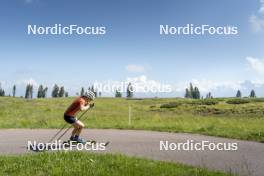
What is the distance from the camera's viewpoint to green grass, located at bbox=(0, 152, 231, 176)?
907cm

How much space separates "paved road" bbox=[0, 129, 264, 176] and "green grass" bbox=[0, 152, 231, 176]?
1.23m

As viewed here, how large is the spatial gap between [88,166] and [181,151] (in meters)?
4.48

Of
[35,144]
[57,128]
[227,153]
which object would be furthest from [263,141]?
[57,128]

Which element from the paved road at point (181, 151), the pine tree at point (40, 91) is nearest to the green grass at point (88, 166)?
the paved road at point (181, 151)

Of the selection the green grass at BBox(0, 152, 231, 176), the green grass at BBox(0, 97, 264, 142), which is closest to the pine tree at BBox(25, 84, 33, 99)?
the green grass at BBox(0, 97, 264, 142)

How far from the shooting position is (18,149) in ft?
42.7

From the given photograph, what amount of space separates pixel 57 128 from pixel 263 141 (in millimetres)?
10333

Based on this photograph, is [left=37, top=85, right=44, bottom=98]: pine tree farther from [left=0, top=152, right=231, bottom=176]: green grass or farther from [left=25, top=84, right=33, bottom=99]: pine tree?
[left=0, top=152, right=231, bottom=176]: green grass

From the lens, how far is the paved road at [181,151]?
10719 millimetres

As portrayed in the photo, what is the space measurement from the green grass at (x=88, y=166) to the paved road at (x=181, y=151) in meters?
1.23

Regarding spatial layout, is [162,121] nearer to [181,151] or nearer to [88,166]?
[181,151]

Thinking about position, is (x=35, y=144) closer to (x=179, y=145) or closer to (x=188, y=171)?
(x=179, y=145)

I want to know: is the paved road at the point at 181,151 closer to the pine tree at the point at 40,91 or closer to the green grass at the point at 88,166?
the green grass at the point at 88,166

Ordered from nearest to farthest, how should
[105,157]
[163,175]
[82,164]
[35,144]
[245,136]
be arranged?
1. [163,175]
2. [82,164]
3. [105,157]
4. [35,144]
5. [245,136]
